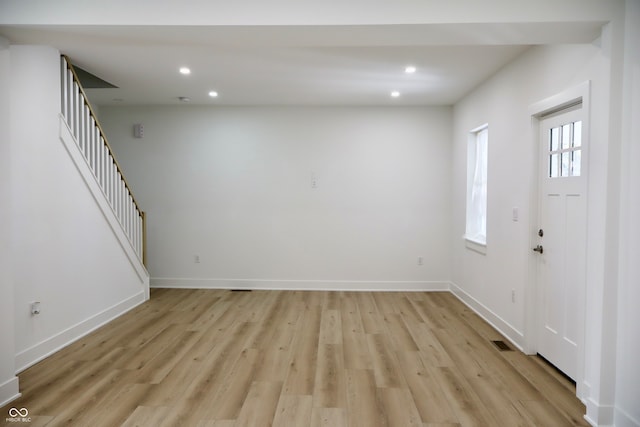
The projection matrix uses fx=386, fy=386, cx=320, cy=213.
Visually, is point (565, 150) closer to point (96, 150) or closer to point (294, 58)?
point (294, 58)

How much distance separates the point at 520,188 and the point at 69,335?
434 cm

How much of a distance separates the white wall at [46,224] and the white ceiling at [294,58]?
47cm

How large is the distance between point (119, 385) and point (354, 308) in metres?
2.71

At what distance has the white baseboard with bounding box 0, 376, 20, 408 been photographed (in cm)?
250

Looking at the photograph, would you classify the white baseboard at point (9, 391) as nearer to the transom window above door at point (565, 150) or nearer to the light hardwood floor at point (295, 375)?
the light hardwood floor at point (295, 375)

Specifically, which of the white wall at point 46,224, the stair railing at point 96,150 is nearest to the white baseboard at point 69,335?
the white wall at point 46,224

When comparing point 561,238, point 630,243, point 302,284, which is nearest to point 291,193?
point 302,284

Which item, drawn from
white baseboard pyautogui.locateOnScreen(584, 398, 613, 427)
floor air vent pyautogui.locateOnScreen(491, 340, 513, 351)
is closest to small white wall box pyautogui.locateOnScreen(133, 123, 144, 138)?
floor air vent pyautogui.locateOnScreen(491, 340, 513, 351)

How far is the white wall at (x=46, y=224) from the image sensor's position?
3.04 m

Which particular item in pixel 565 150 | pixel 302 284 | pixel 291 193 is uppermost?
pixel 565 150

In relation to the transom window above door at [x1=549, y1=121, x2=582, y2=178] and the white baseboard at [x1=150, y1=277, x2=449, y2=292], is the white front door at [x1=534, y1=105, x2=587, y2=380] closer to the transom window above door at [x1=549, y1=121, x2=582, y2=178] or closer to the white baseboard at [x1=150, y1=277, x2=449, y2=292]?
the transom window above door at [x1=549, y1=121, x2=582, y2=178]

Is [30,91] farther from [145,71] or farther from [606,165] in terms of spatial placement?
[606,165]

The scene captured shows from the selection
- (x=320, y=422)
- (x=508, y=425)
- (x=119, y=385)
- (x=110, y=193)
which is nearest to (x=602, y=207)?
(x=508, y=425)

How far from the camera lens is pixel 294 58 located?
143 inches
